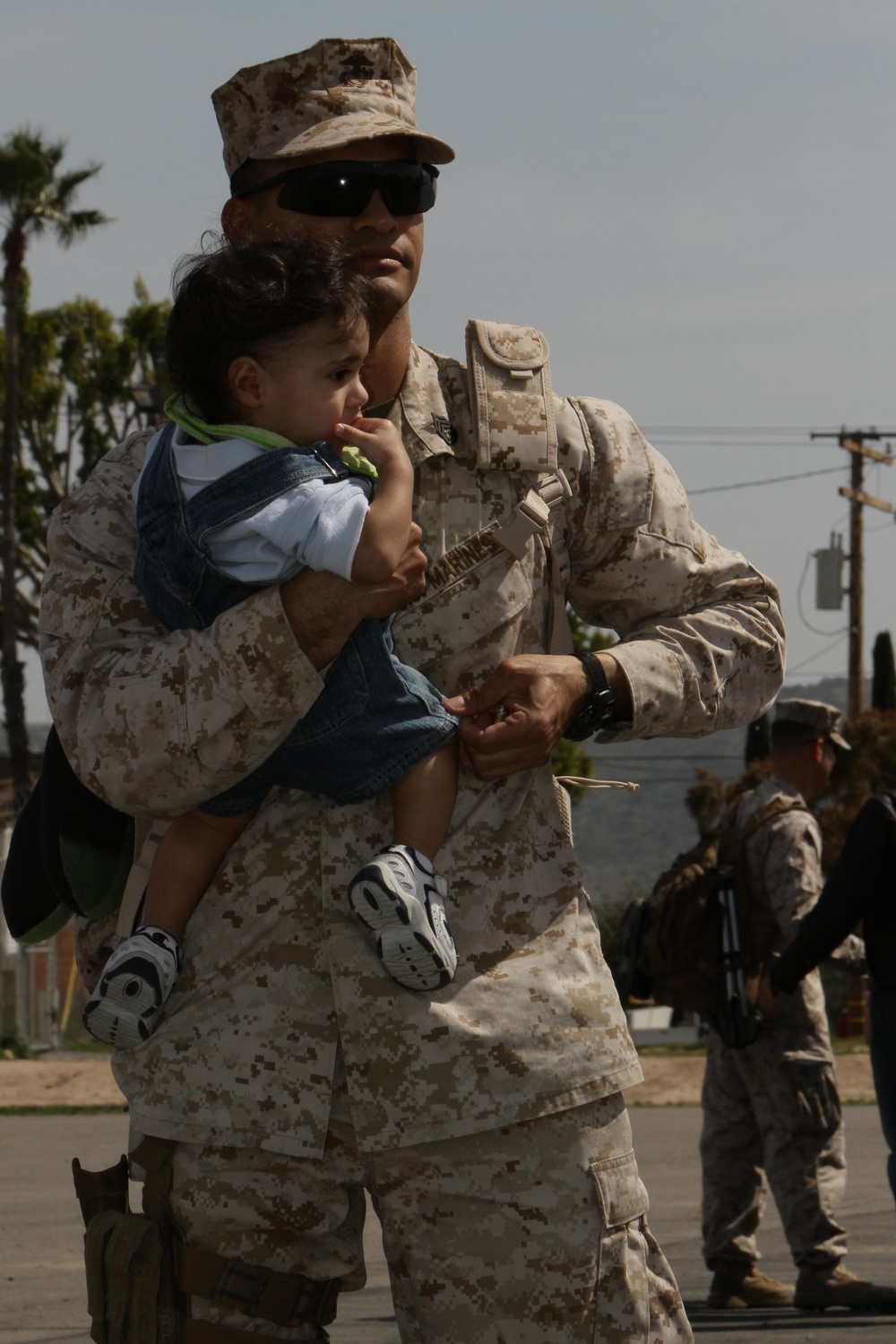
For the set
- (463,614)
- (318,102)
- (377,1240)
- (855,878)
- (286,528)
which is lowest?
(377,1240)

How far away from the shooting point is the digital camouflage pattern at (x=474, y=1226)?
2.88m

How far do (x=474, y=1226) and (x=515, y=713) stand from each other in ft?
2.43

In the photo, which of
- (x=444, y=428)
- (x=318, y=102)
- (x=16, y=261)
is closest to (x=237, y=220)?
(x=318, y=102)

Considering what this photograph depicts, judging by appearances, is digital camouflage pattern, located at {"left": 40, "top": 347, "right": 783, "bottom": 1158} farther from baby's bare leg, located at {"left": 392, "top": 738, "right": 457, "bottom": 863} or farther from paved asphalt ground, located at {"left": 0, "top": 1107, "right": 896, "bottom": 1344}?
paved asphalt ground, located at {"left": 0, "top": 1107, "right": 896, "bottom": 1344}

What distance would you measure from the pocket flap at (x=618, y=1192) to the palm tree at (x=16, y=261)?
1076 inches

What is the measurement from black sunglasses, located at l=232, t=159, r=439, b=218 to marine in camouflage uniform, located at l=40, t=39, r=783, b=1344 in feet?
0.20

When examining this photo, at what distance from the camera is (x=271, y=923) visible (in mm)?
3006

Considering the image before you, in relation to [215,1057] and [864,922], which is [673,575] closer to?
[215,1057]

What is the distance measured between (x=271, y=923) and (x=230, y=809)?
18 centimetres

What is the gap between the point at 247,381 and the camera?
2.97m

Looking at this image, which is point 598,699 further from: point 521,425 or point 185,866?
point 185,866

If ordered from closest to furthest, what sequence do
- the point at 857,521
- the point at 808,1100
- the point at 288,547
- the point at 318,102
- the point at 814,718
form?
the point at 288,547 → the point at 318,102 → the point at 808,1100 → the point at 814,718 → the point at 857,521

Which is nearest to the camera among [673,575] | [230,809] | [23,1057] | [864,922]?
[230,809]

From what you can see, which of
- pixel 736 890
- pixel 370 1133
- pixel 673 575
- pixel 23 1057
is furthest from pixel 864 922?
pixel 23 1057
